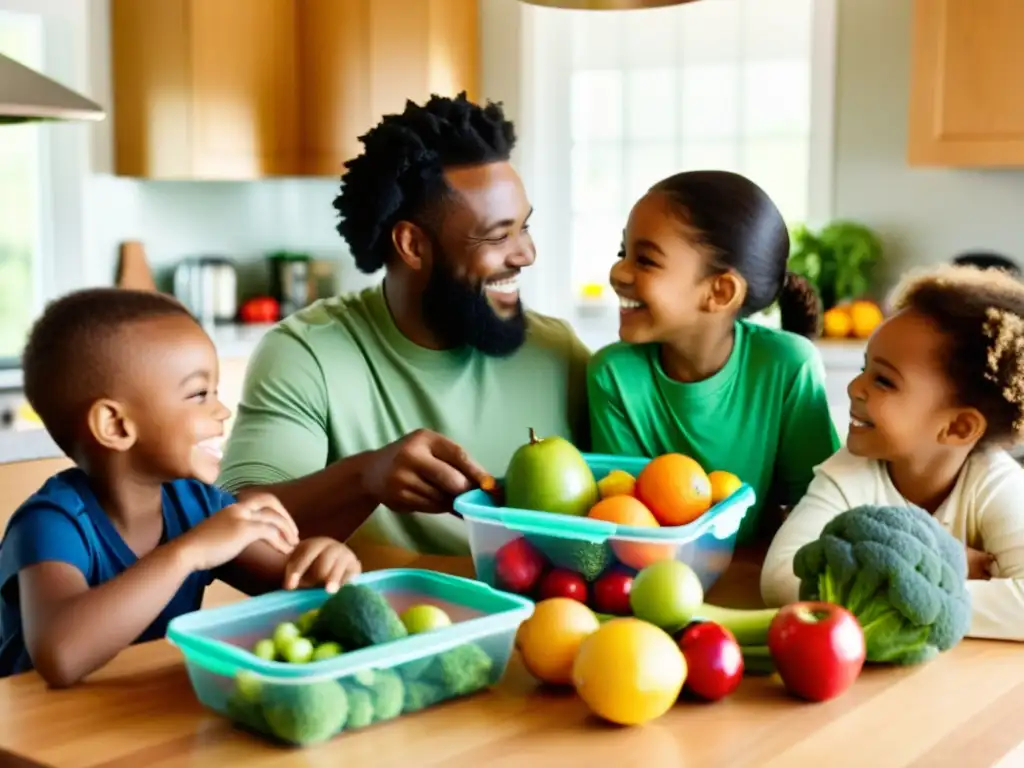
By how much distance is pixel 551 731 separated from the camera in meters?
1.11

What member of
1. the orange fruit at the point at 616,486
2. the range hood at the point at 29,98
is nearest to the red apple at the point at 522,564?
the orange fruit at the point at 616,486

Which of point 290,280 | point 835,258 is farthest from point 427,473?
point 290,280

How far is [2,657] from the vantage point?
145 centimetres

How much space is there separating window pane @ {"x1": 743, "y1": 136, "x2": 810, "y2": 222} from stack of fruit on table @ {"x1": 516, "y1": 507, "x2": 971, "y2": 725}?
3.26 meters

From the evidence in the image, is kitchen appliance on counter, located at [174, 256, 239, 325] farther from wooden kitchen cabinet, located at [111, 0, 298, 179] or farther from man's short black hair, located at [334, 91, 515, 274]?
man's short black hair, located at [334, 91, 515, 274]

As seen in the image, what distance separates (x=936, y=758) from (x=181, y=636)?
0.61m

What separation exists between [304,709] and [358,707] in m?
0.06

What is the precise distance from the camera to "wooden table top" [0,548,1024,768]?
41.1 inches

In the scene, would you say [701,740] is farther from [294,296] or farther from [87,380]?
[294,296]

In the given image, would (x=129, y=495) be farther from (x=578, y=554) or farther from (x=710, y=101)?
(x=710, y=101)

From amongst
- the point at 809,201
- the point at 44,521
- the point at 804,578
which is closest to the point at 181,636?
A: the point at 44,521

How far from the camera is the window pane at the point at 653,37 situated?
14.7 ft

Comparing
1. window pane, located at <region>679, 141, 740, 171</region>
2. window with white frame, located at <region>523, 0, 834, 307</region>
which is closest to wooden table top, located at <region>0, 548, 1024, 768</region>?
window with white frame, located at <region>523, 0, 834, 307</region>

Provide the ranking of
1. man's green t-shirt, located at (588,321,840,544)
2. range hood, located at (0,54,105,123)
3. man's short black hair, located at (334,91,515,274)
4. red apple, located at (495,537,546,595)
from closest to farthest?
red apple, located at (495,537,546,595) → range hood, located at (0,54,105,123) → man's green t-shirt, located at (588,321,840,544) → man's short black hair, located at (334,91,515,274)
